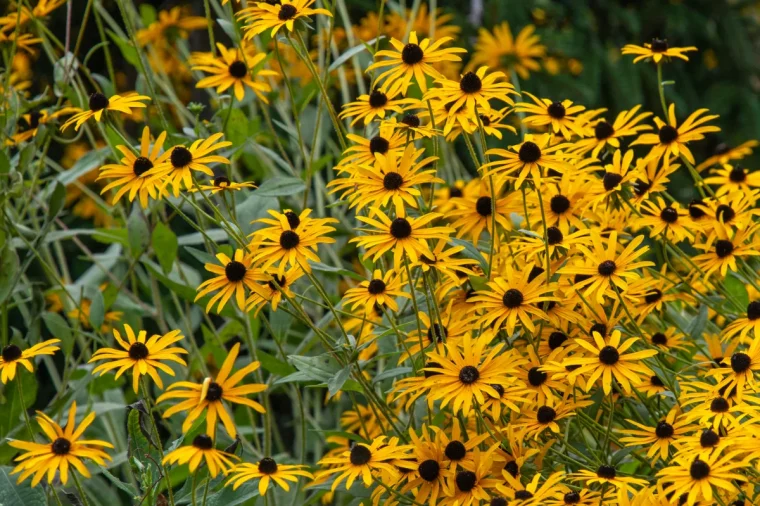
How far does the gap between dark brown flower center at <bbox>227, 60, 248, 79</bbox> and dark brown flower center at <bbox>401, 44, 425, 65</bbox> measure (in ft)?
1.40

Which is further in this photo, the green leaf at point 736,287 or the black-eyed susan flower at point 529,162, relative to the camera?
the green leaf at point 736,287

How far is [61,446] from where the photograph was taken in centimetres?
121

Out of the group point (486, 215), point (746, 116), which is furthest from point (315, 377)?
point (746, 116)

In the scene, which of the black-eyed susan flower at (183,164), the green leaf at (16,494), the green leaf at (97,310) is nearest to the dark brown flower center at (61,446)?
the green leaf at (16,494)

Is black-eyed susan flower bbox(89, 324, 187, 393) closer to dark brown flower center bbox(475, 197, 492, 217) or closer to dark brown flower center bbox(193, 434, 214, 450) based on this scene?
dark brown flower center bbox(193, 434, 214, 450)

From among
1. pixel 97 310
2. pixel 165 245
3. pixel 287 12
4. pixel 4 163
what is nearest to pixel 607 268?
pixel 287 12

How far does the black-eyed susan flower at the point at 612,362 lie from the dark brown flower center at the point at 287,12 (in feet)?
1.96

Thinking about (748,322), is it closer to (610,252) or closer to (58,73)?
(610,252)

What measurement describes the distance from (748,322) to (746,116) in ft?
6.71

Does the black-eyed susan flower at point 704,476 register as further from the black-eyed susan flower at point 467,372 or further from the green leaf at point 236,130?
the green leaf at point 236,130

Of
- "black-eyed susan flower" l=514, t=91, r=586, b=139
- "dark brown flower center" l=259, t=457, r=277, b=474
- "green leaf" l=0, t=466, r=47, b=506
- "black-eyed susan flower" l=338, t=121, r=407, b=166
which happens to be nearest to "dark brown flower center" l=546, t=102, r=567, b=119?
"black-eyed susan flower" l=514, t=91, r=586, b=139

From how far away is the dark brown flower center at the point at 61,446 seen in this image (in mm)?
1211

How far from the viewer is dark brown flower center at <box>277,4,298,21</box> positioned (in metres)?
1.46

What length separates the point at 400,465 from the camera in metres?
1.22
